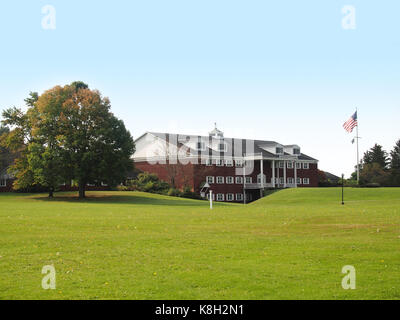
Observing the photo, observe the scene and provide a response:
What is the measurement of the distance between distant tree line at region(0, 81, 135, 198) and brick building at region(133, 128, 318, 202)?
17.7m

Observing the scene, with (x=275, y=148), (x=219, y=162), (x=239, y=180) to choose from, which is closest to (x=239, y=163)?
(x=239, y=180)

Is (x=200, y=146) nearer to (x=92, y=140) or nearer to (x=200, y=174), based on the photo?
(x=200, y=174)

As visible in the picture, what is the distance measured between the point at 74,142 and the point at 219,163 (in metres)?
28.9

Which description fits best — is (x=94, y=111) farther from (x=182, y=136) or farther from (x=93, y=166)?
(x=182, y=136)

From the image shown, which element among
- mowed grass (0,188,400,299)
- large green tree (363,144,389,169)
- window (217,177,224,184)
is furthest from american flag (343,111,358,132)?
large green tree (363,144,389,169)

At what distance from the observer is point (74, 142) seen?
57.2 meters

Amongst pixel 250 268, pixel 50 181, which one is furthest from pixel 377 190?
pixel 250 268

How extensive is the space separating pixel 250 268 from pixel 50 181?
161 feet

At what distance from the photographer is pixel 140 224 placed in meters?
23.9

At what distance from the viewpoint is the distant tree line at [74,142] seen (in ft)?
189

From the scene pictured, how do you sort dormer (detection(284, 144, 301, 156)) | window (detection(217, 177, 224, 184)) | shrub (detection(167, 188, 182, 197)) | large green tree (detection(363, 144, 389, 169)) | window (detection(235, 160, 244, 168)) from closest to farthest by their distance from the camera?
shrub (detection(167, 188, 182, 197)) < window (detection(217, 177, 224, 184)) < window (detection(235, 160, 244, 168)) < dormer (detection(284, 144, 301, 156)) < large green tree (detection(363, 144, 389, 169))

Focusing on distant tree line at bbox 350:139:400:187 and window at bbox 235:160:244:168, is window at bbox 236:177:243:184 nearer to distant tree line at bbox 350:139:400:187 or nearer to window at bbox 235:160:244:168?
window at bbox 235:160:244:168

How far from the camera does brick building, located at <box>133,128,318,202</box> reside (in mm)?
78812

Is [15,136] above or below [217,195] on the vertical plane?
above
